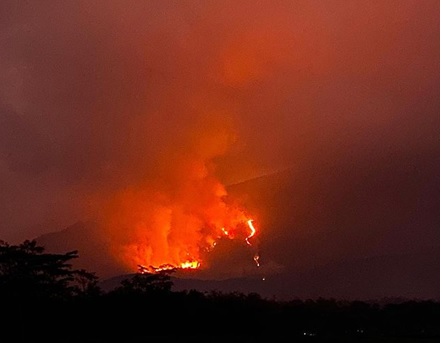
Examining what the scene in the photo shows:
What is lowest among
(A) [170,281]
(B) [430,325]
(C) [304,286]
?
(B) [430,325]

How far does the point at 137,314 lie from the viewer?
3634 centimetres

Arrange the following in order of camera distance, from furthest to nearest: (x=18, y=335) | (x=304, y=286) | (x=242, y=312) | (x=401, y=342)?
(x=304, y=286) < (x=242, y=312) < (x=401, y=342) < (x=18, y=335)

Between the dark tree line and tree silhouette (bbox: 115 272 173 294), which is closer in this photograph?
the dark tree line

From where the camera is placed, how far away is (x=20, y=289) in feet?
112

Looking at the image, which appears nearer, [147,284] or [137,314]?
[137,314]

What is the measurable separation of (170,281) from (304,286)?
6730 cm

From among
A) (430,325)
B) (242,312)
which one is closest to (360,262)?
(430,325)

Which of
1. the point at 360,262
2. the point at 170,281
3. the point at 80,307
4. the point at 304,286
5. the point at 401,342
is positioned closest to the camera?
the point at 401,342

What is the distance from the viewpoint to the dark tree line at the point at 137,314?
32.9 meters

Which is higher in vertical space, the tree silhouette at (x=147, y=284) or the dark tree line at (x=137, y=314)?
the tree silhouette at (x=147, y=284)

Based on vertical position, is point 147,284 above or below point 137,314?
above

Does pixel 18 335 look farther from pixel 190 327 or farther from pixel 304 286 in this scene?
pixel 304 286

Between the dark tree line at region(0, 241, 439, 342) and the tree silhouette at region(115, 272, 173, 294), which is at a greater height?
the tree silhouette at region(115, 272, 173, 294)

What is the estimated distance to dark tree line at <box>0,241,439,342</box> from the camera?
3291 cm
